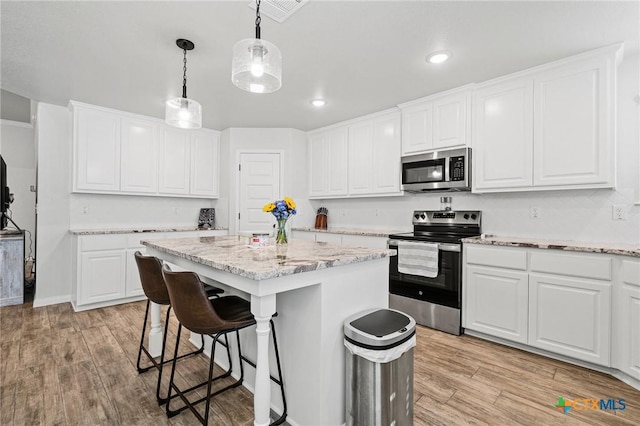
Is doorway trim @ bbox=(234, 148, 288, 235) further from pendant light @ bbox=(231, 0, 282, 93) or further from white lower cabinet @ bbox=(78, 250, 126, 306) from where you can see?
pendant light @ bbox=(231, 0, 282, 93)

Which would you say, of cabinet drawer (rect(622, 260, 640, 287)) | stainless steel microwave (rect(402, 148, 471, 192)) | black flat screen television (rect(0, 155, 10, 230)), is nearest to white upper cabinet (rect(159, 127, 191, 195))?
black flat screen television (rect(0, 155, 10, 230))

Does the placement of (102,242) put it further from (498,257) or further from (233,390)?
(498,257)

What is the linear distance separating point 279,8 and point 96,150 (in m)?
3.17

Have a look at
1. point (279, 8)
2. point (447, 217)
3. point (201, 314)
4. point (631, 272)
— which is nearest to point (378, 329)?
point (201, 314)

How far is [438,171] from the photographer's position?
3.35 meters

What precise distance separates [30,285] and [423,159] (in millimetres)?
5447

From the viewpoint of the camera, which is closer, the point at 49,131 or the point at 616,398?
the point at 616,398

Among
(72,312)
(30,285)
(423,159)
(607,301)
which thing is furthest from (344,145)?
(30,285)

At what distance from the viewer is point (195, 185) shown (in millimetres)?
4812

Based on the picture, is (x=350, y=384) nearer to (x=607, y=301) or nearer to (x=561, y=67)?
(x=607, y=301)

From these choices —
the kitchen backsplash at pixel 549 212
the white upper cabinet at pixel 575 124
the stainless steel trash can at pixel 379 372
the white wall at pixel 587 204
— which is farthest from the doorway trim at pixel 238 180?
the stainless steel trash can at pixel 379 372

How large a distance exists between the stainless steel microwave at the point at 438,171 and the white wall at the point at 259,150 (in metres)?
1.80

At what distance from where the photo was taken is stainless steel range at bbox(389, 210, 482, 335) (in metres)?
2.92

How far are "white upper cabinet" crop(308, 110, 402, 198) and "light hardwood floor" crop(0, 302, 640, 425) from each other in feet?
6.35
